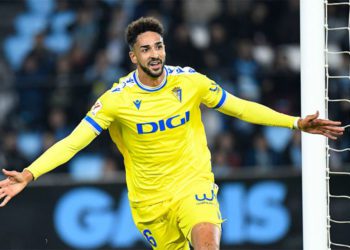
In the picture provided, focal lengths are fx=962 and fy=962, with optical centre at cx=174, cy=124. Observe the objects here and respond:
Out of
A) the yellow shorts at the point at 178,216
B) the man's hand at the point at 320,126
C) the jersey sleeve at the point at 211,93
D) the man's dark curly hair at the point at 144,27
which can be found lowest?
the yellow shorts at the point at 178,216

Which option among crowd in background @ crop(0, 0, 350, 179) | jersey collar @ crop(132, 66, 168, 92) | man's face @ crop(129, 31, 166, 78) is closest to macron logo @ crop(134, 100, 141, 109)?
jersey collar @ crop(132, 66, 168, 92)

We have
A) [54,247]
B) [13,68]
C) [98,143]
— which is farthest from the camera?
[13,68]

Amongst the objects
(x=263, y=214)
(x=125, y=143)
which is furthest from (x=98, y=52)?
(x=125, y=143)

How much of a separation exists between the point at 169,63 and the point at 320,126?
6.92 meters

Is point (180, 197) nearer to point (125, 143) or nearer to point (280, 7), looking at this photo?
point (125, 143)

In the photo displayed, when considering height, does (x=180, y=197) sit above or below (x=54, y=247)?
above

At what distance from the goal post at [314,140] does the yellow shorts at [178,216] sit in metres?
0.70

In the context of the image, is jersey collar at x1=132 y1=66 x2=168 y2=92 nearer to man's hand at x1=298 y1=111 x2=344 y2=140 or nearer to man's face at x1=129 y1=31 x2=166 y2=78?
man's face at x1=129 y1=31 x2=166 y2=78

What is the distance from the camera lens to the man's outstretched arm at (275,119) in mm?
6570

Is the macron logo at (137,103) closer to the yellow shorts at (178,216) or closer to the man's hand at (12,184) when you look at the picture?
the yellow shorts at (178,216)

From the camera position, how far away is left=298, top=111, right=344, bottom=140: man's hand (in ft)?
21.5

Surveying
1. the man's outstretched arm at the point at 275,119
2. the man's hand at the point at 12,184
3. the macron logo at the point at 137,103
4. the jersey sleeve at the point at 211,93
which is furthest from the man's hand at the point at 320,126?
the man's hand at the point at 12,184

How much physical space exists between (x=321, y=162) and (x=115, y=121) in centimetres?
155

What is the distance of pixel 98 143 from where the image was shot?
12969 millimetres
